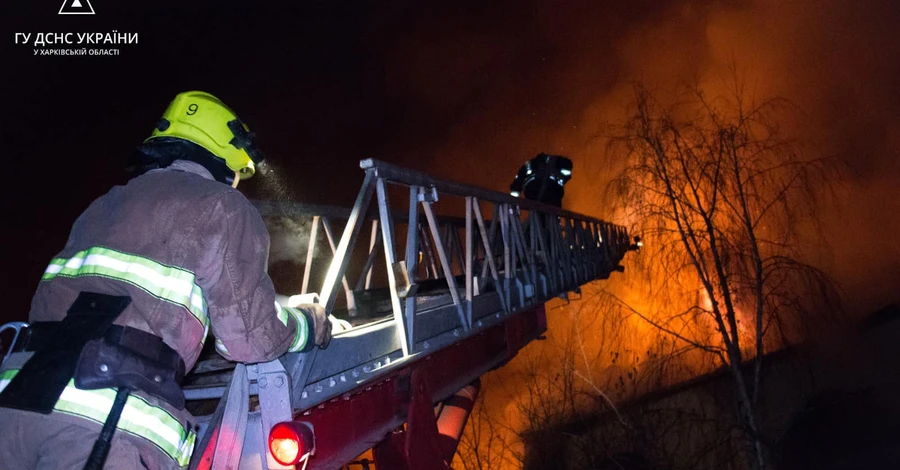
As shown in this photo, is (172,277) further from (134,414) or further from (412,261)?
(412,261)

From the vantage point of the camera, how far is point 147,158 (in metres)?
1.71

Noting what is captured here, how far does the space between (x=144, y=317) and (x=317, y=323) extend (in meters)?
0.51

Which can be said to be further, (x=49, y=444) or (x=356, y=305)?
(x=356, y=305)

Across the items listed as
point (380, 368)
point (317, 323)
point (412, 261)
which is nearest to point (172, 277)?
point (317, 323)

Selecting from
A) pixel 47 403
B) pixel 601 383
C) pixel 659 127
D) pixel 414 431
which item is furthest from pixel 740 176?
pixel 601 383

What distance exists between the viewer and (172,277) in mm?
1489

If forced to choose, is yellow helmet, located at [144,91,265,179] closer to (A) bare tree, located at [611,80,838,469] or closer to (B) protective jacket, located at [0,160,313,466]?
(B) protective jacket, located at [0,160,313,466]

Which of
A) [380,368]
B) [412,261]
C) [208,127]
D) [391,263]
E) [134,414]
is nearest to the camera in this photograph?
[134,414]

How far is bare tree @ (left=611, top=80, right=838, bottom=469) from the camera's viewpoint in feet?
17.6

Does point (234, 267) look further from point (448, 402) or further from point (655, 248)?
point (655, 248)

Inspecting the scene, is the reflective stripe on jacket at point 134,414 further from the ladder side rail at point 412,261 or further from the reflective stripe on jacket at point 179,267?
the ladder side rail at point 412,261

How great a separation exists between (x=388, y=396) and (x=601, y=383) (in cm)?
1016

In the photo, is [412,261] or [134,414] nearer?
[134,414]

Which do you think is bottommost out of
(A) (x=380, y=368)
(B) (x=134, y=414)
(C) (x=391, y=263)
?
(B) (x=134, y=414)
